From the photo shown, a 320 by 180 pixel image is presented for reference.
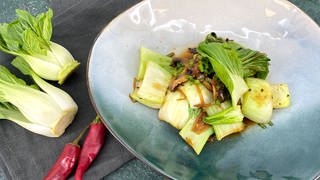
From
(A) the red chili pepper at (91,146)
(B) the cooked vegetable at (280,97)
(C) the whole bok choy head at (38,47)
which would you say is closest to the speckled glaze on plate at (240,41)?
(B) the cooked vegetable at (280,97)

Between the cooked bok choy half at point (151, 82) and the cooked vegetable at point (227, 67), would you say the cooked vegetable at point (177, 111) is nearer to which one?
the cooked bok choy half at point (151, 82)

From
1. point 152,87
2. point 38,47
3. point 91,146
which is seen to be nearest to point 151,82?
point 152,87

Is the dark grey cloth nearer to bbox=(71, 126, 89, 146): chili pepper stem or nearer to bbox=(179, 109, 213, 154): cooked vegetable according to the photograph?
bbox=(71, 126, 89, 146): chili pepper stem

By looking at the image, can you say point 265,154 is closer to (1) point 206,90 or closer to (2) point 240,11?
(1) point 206,90

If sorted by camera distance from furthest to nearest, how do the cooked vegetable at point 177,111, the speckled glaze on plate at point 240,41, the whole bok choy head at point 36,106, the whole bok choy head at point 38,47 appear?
the whole bok choy head at point 38,47 → the whole bok choy head at point 36,106 → the cooked vegetable at point 177,111 → the speckled glaze on plate at point 240,41

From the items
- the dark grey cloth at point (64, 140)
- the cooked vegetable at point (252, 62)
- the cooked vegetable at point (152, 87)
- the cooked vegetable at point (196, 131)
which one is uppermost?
the cooked vegetable at point (252, 62)
